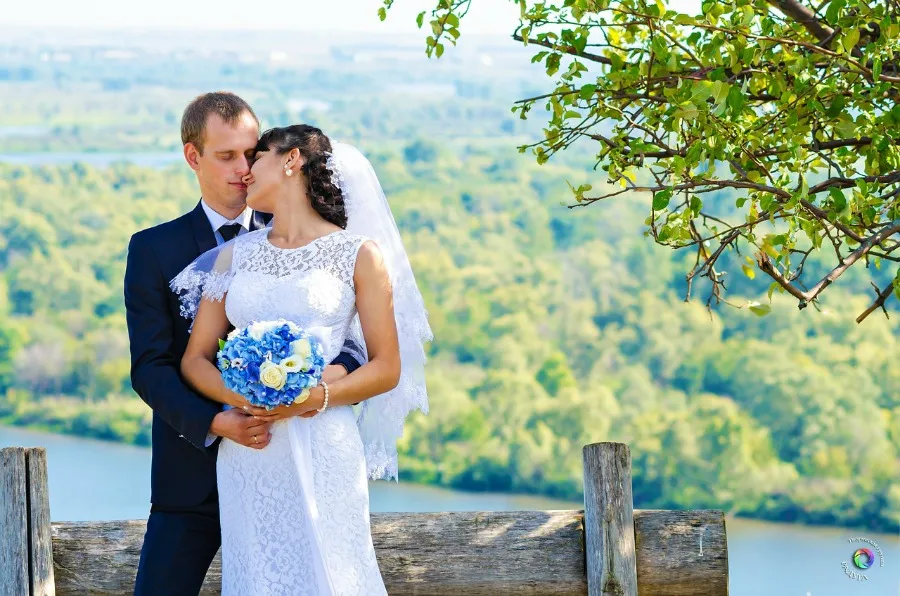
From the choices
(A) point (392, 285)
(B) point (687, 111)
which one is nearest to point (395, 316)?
(A) point (392, 285)

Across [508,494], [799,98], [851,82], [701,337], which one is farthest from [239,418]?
[701,337]

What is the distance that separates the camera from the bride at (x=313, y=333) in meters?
2.68

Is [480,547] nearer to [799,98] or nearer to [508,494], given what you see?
[799,98]

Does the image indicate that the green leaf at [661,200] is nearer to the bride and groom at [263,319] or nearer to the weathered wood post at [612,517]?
the bride and groom at [263,319]

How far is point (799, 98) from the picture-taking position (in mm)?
2871

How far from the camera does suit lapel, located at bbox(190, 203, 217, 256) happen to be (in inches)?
115

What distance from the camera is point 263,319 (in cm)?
272

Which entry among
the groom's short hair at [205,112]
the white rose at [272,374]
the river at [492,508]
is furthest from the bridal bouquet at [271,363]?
the river at [492,508]

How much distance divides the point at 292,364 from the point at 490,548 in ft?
4.54

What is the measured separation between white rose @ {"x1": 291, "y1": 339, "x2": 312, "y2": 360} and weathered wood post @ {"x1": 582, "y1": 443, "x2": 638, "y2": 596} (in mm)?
A: 1232

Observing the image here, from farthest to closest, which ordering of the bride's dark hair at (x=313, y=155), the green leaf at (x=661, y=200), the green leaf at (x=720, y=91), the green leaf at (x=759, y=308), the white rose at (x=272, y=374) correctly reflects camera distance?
the green leaf at (x=759, y=308), the green leaf at (x=661, y=200), the bride's dark hair at (x=313, y=155), the green leaf at (x=720, y=91), the white rose at (x=272, y=374)

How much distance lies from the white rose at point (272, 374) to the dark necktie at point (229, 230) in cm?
65

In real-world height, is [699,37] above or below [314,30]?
below

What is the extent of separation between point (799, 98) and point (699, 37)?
20.5 inches
